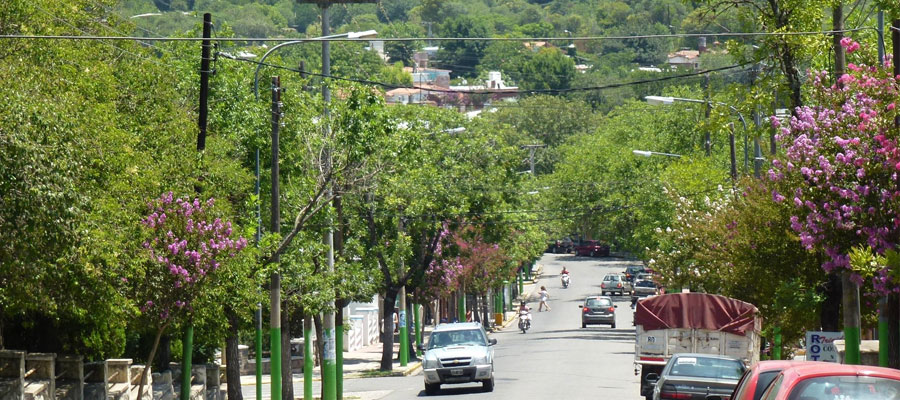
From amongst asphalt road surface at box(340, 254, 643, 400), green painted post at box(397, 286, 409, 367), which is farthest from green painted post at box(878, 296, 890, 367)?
green painted post at box(397, 286, 409, 367)

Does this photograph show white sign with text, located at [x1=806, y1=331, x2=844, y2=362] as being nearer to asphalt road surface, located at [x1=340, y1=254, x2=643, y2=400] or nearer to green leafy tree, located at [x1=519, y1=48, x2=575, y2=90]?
asphalt road surface, located at [x1=340, y1=254, x2=643, y2=400]

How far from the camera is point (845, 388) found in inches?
443

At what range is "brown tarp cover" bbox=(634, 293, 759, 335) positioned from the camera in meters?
32.6

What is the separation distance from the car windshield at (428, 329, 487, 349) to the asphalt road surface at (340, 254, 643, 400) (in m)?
1.23

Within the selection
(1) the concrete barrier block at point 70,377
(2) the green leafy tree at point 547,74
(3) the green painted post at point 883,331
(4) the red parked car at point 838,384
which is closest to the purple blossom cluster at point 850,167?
(3) the green painted post at point 883,331

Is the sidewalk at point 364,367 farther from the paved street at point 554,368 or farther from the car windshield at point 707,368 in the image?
the car windshield at point 707,368

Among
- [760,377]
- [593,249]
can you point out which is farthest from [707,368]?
[593,249]

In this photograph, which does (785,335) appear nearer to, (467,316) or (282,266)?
(282,266)

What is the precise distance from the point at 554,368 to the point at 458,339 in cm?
694

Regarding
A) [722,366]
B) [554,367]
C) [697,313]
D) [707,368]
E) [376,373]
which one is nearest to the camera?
[707,368]

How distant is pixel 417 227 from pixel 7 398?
29380 millimetres

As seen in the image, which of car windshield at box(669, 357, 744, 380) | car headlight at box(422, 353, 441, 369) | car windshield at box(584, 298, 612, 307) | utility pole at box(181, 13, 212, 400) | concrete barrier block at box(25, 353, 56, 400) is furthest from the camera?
car windshield at box(584, 298, 612, 307)

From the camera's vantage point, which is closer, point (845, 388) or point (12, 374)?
point (845, 388)

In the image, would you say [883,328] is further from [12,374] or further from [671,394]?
[12,374]
